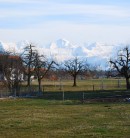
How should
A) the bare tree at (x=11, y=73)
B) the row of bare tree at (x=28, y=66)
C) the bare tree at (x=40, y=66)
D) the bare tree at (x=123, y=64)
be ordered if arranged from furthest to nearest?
the bare tree at (x=40, y=66) → the bare tree at (x=123, y=64) → the row of bare tree at (x=28, y=66) → the bare tree at (x=11, y=73)

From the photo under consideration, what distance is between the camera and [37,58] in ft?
293

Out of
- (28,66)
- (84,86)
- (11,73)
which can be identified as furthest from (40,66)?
(11,73)

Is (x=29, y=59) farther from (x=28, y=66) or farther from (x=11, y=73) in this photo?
(x=11, y=73)

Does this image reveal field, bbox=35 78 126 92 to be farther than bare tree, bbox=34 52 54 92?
No

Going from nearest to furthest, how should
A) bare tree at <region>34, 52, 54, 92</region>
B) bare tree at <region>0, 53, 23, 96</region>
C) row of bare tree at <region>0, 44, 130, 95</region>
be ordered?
bare tree at <region>0, 53, 23, 96</region> → row of bare tree at <region>0, 44, 130, 95</region> → bare tree at <region>34, 52, 54, 92</region>

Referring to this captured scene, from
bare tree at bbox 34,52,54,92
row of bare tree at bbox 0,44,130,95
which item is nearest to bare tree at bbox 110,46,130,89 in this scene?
row of bare tree at bbox 0,44,130,95

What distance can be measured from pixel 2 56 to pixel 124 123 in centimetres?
6160

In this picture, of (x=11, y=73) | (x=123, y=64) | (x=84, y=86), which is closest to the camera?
(x=11, y=73)

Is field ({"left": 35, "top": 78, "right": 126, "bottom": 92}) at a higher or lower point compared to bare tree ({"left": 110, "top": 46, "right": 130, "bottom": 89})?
lower

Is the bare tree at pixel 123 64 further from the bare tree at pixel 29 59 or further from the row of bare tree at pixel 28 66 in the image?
the bare tree at pixel 29 59

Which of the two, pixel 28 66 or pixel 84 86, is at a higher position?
pixel 28 66

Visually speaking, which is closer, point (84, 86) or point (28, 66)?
point (28, 66)

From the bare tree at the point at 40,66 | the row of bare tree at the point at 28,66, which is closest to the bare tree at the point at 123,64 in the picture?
the row of bare tree at the point at 28,66

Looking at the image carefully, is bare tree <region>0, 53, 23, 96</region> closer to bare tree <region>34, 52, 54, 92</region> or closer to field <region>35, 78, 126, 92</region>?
field <region>35, 78, 126, 92</region>
